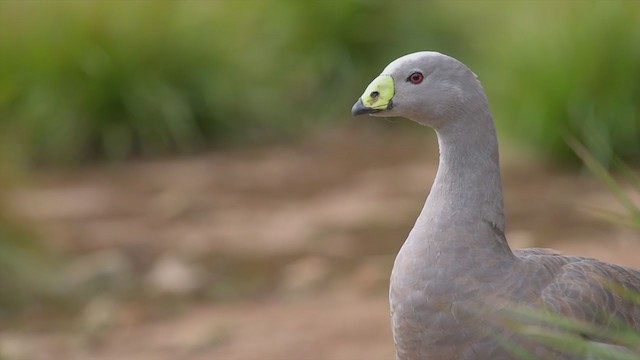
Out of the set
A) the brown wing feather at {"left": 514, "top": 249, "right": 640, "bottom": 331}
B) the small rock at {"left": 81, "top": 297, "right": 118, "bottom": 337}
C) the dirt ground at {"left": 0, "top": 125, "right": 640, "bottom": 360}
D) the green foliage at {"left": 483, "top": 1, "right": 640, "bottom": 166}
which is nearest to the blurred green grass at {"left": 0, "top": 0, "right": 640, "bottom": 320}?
the green foliage at {"left": 483, "top": 1, "right": 640, "bottom": 166}

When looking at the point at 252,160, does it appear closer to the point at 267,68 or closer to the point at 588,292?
the point at 267,68

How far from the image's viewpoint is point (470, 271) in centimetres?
281

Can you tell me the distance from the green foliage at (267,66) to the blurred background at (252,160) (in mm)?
15

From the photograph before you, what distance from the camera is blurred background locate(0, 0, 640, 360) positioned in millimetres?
5277

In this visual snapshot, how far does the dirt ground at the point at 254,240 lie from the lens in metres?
4.94

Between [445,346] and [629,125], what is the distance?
4.41 m

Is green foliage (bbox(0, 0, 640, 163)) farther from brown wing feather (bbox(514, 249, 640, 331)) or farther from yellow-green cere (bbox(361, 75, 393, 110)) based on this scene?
yellow-green cere (bbox(361, 75, 393, 110))

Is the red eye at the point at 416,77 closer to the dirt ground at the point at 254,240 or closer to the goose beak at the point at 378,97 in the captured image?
the goose beak at the point at 378,97

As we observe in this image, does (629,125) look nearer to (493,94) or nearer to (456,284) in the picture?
(493,94)

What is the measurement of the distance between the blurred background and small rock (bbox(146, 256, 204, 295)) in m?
0.01

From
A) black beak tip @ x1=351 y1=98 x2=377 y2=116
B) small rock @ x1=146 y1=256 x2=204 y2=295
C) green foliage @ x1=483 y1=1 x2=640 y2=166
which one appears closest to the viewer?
black beak tip @ x1=351 y1=98 x2=377 y2=116

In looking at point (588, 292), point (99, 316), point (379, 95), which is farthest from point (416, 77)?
point (99, 316)

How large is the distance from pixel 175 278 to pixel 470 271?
121 inches

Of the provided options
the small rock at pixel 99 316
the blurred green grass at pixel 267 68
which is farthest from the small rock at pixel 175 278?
the blurred green grass at pixel 267 68
